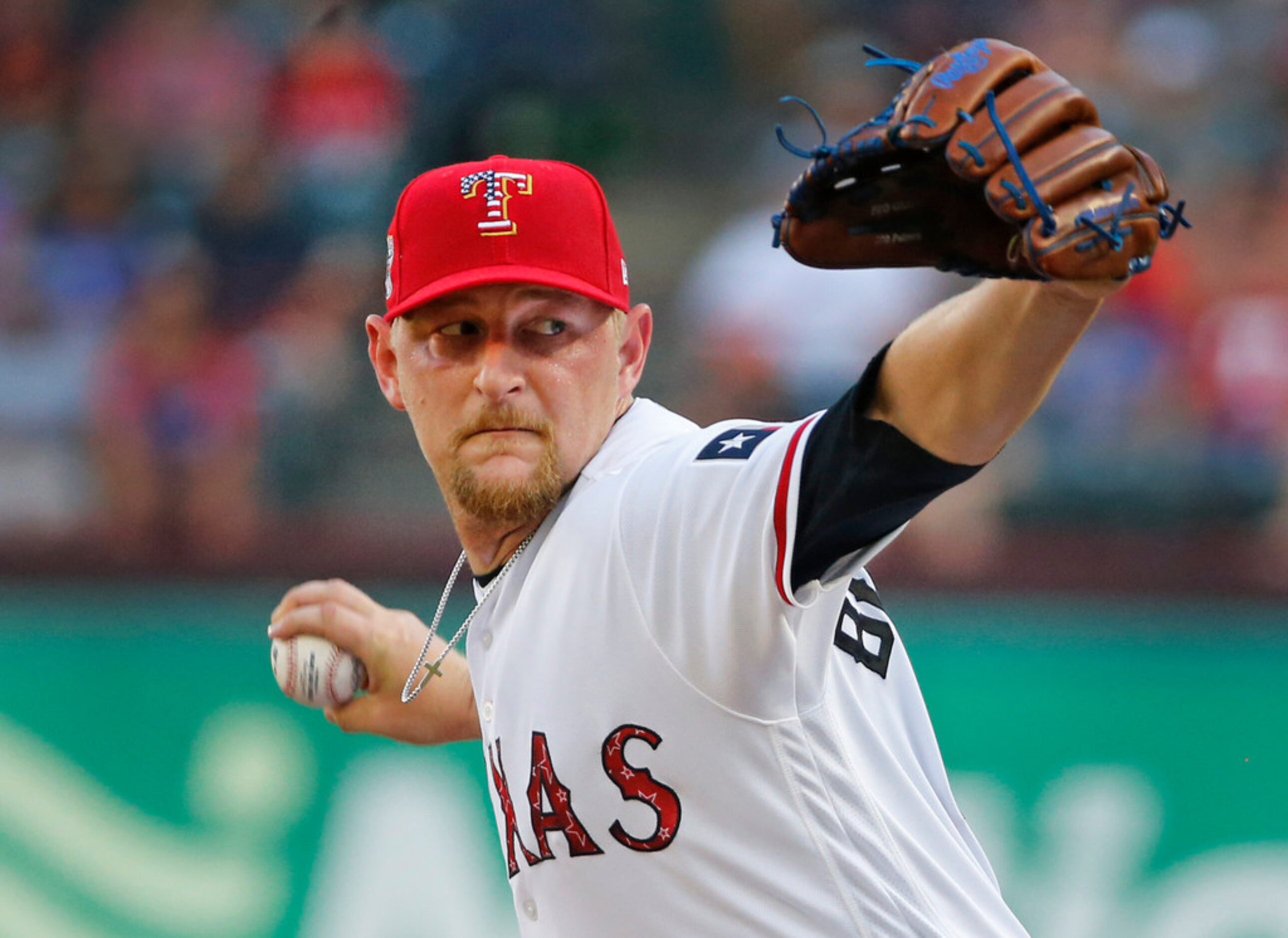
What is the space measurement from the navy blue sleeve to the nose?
62cm

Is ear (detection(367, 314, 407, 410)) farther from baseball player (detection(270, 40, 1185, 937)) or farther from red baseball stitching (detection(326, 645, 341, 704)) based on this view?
red baseball stitching (detection(326, 645, 341, 704))

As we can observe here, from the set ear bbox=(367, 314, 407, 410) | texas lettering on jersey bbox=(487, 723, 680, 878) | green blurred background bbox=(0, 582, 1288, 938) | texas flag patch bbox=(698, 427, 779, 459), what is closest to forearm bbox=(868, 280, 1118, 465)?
texas flag patch bbox=(698, 427, 779, 459)

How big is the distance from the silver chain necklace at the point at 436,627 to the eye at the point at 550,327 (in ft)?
0.94

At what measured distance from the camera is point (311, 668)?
272cm

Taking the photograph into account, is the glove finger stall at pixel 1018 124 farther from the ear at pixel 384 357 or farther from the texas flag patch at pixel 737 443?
the ear at pixel 384 357

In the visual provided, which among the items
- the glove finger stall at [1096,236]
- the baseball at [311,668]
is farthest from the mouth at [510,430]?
the glove finger stall at [1096,236]

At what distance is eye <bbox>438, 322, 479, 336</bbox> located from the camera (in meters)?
2.30

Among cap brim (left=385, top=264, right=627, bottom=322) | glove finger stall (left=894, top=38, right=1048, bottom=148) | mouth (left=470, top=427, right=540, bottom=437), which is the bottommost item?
glove finger stall (left=894, top=38, right=1048, bottom=148)

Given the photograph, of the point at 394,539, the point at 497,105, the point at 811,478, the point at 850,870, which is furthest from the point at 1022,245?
the point at 497,105

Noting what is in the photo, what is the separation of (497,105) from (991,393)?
543cm

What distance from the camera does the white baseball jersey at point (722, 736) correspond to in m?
1.81

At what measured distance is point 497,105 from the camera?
669cm

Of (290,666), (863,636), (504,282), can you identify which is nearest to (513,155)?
(290,666)

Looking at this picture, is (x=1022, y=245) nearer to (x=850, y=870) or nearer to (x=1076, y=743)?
(x=850, y=870)
